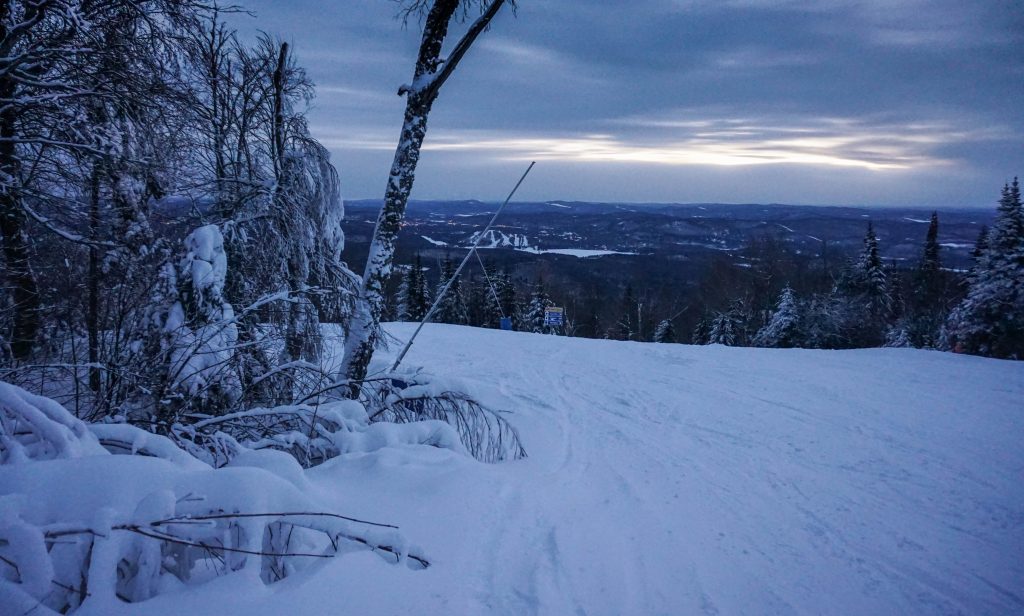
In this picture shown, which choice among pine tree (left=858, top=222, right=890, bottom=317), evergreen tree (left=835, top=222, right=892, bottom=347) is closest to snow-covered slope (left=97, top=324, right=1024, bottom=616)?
evergreen tree (left=835, top=222, right=892, bottom=347)

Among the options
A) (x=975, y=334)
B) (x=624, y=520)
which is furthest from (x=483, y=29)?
(x=975, y=334)

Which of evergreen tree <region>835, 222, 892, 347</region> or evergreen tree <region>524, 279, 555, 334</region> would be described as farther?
evergreen tree <region>524, 279, 555, 334</region>

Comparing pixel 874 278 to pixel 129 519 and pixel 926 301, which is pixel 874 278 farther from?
pixel 129 519

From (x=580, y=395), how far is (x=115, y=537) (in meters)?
7.18

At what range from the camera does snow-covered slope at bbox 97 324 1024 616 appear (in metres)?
2.29

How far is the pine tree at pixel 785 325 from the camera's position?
2647 cm

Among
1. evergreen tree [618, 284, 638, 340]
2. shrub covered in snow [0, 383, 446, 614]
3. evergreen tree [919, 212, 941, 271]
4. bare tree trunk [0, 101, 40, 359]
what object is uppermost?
evergreen tree [919, 212, 941, 271]

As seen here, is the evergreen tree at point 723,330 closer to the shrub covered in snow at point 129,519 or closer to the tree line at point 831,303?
the tree line at point 831,303

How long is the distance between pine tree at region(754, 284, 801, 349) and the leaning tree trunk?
2712 cm

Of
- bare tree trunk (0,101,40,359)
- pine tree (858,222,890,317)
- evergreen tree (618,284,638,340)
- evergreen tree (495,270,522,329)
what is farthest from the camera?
evergreen tree (618,284,638,340)

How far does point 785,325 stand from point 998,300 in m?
9.32

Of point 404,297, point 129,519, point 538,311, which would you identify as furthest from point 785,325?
point 129,519

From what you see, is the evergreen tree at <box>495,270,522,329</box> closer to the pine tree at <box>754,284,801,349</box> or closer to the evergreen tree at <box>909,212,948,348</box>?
the pine tree at <box>754,284,801,349</box>

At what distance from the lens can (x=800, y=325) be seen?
2658 centimetres
